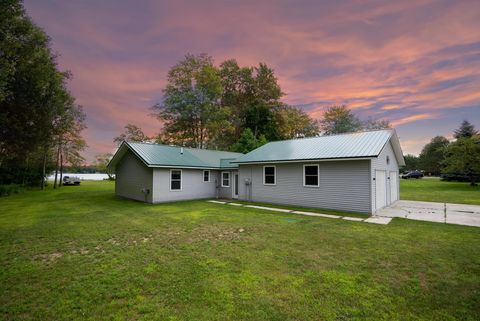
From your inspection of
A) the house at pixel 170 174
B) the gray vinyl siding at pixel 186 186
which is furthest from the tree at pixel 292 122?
the gray vinyl siding at pixel 186 186

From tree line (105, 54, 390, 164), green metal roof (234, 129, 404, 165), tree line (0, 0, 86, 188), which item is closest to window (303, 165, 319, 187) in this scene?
green metal roof (234, 129, 404, 165)

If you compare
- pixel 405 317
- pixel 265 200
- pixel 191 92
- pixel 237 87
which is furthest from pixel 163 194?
pixel 237 87

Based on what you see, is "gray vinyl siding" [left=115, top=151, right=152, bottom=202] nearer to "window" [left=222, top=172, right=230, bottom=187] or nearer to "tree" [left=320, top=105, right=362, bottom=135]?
"window" [left=222, top=172, right=230, bottom=187]

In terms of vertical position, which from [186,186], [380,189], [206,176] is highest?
[206,176]

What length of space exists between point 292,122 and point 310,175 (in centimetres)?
2733

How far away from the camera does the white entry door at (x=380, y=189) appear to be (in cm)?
1120

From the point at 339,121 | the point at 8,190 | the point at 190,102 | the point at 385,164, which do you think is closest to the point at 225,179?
the point at 385,164

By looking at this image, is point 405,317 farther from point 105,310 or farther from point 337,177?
point 337,177

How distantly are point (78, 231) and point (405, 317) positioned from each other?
29.8ft

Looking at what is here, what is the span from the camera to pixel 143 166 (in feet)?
50.1

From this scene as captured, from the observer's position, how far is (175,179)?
51.3ft

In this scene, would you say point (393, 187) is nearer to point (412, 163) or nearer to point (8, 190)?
point (8, 190)

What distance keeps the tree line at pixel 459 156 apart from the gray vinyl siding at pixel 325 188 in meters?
22.2

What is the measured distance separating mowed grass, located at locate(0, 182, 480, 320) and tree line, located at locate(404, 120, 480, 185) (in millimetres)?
23050
